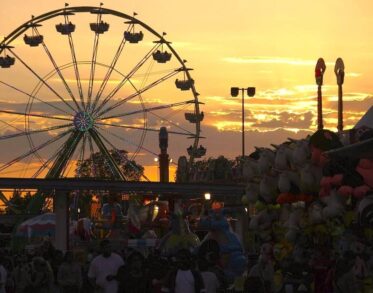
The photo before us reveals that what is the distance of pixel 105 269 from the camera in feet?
66.1

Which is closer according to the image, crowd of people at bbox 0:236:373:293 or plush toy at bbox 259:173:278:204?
crowd of people at bbox 0:236:373:293

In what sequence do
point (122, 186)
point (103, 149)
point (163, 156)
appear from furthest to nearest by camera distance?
point (163, 156)
point (103, 149)
point (122, 186)

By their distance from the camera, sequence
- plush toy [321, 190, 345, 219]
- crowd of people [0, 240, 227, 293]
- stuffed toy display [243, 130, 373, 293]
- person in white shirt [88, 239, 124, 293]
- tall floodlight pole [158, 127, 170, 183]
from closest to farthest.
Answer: stuffed toy display [243, 130, 373, 293]
plush toy [321, 190, 345, 219]
crowd of people [0, 240, 227, 293]
person in white shirt [88, 239, 124, 293]
tall floodlight pole [158, 127, 170, 183]

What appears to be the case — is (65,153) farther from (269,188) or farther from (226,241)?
(269,188)

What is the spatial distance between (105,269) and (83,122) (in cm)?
3674

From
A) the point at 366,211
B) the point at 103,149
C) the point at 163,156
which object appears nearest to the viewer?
the point at 366,211

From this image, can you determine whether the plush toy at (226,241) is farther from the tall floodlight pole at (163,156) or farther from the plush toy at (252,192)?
the tall floodlight pole at (163,156)

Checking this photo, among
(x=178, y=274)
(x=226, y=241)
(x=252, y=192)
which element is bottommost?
(x=178, y=274)

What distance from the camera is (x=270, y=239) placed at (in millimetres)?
19953

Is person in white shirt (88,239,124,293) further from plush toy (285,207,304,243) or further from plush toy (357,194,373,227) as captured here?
plush toy (357,194,373,227)

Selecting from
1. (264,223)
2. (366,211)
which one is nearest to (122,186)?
(264,223)

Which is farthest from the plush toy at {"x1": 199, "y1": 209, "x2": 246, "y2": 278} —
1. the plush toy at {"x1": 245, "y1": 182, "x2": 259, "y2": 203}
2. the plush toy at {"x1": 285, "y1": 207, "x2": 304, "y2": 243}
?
the plush toy at {"x1": 285, "y1": 207, "x2": 304, "y2": 243}

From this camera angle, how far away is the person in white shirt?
20.1 metres

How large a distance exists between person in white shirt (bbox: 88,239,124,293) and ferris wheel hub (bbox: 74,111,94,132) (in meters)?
36.3
